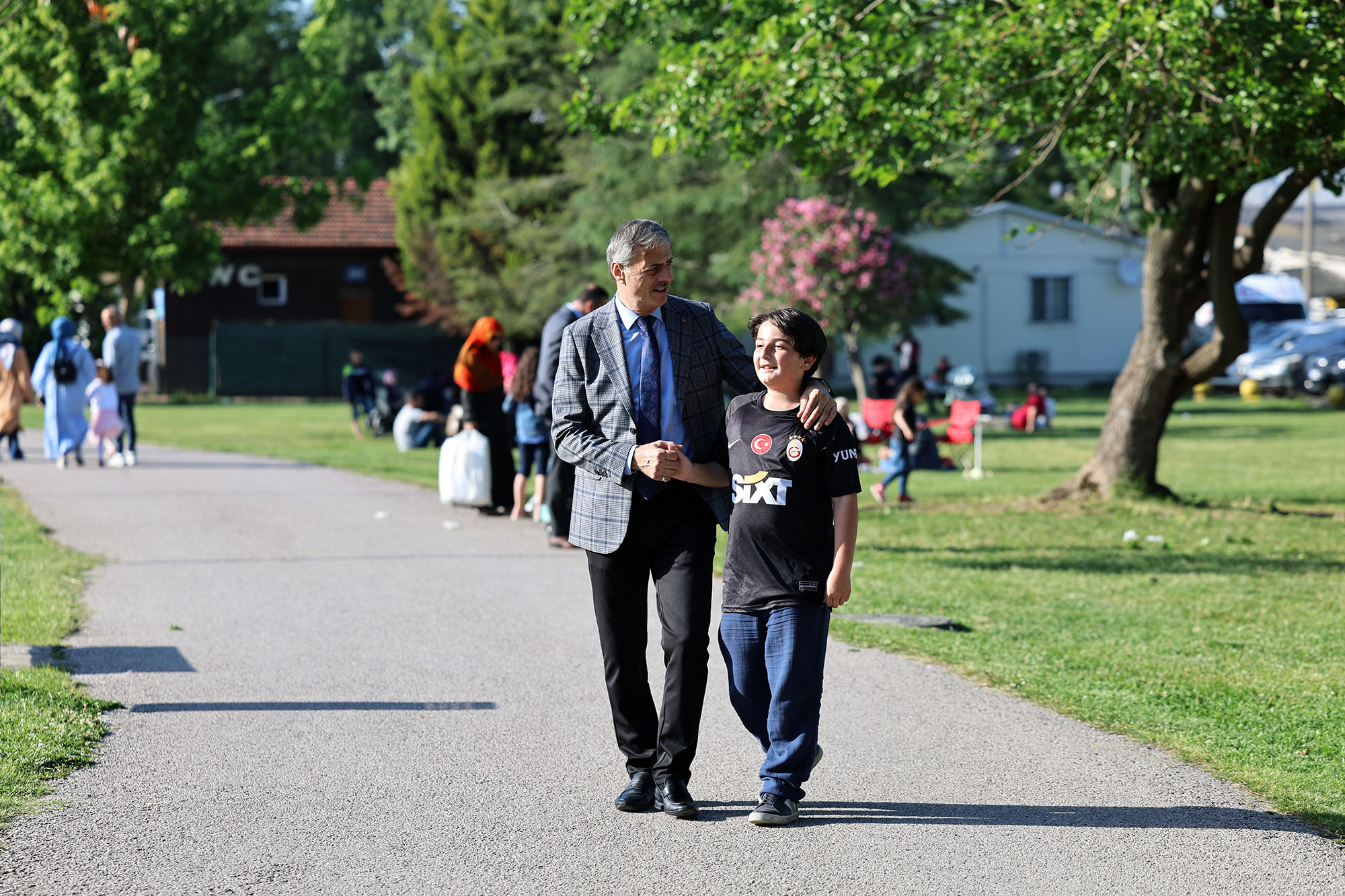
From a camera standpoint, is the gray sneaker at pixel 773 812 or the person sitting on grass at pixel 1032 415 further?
the person sitting on grass at pixel 1032 415

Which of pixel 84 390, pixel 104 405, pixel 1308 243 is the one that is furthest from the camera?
pixel 1308 243

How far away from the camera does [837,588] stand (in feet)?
15.4

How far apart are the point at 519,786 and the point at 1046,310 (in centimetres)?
4511

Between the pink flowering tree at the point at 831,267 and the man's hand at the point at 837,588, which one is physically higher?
the pink flowering tree at the point at 831,267

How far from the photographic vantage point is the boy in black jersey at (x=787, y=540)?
4715 millimetres

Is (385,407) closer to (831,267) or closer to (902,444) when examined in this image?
(831,267)

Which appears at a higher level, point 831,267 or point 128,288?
point 831,267

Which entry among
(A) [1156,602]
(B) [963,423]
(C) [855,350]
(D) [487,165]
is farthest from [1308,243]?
(A) [1156,602]

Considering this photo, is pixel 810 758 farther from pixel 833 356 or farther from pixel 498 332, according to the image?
pixel 833 356

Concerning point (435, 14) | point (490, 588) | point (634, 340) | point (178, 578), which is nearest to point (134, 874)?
point (634, 340)

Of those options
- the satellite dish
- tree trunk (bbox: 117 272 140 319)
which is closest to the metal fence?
tree trunk (bbox: 117 272 140 319)

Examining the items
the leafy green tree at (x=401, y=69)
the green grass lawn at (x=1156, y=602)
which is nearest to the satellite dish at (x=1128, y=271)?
the leafy green tree at (x=401, y=69)

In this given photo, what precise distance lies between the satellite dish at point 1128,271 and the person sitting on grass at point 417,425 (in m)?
30.6

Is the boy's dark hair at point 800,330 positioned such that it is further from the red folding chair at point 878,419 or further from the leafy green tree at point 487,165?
the leafy green tree at point 487,165
